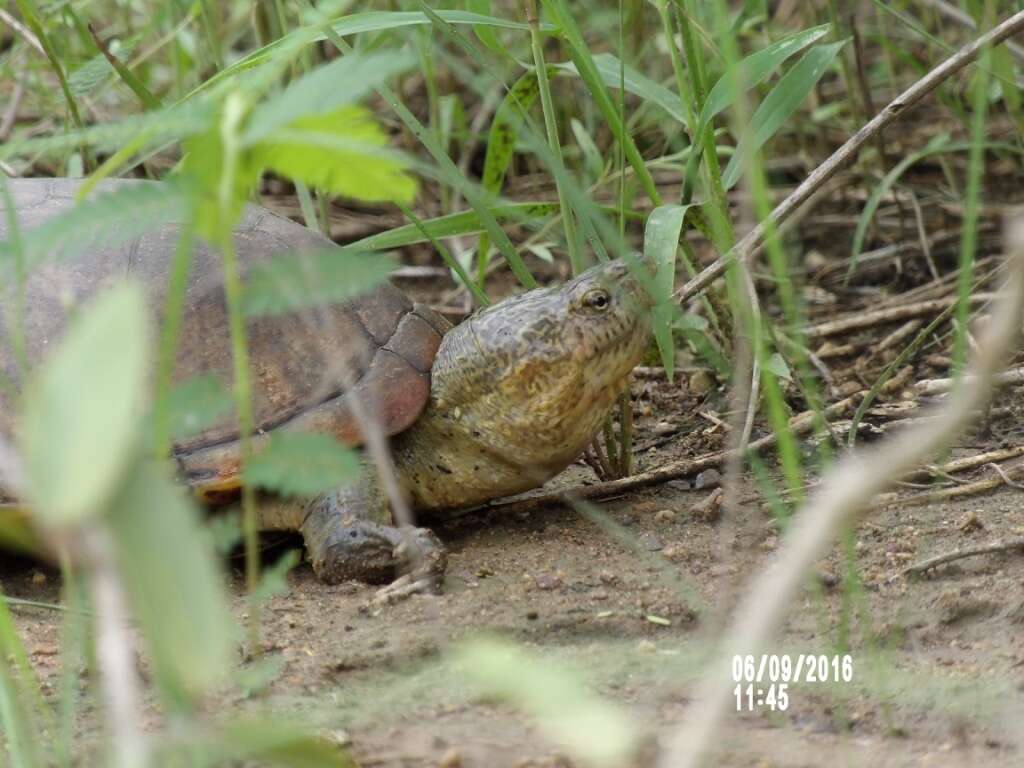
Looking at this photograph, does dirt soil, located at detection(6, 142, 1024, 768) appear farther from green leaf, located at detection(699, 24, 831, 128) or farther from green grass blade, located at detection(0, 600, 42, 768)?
green leaf, located at detection(699, 24, 831, 128)

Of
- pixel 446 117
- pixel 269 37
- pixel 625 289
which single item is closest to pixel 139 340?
pixel 625 289

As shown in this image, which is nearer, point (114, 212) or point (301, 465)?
point (114, 212)

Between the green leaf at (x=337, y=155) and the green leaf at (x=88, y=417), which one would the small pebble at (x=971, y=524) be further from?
the green leaf at (x=88, y=417)

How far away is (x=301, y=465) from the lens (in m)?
1.32

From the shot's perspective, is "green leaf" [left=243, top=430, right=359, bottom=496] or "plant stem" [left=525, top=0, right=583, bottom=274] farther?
"plant stem" [left=525, top=0, right=583, bottom=274]

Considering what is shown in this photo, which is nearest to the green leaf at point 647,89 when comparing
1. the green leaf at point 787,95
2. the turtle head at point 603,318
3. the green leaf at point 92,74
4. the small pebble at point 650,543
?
the green leaf at point 787,95

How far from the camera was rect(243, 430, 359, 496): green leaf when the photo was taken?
1315mm

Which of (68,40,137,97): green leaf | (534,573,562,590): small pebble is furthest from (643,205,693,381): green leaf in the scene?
(68,40,137,97): green leaf

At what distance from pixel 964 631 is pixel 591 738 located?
150cm

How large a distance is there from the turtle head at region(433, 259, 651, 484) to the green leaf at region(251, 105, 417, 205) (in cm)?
151

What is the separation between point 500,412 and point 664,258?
1.68ft

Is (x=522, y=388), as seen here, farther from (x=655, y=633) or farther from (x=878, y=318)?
(x=878, y=318)

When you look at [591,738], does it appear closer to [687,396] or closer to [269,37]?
[687,396]

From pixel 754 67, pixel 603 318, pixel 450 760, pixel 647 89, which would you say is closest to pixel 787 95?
pixel 754 67
